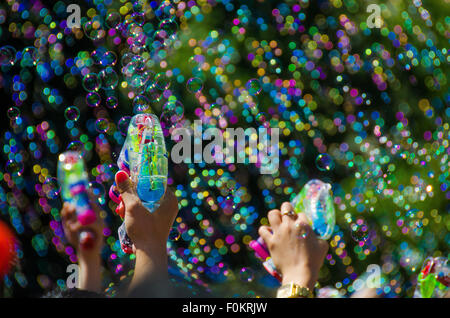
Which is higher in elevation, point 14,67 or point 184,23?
point 184,23

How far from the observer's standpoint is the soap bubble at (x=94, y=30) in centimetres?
302

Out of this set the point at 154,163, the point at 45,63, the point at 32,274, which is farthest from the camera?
the point at 45,63

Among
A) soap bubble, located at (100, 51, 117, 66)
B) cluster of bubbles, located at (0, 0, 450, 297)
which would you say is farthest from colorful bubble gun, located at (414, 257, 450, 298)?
soap bubble, located at (100, 51, 117, 66)

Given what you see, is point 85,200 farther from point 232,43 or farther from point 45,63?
A: point 232,43

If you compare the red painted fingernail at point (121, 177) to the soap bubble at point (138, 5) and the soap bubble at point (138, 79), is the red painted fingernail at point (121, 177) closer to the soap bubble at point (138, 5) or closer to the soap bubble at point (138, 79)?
the soap bubble at point (138, 79)

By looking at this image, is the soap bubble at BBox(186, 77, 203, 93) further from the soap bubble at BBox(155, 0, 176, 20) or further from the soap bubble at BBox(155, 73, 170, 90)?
the soap bubble at BBox(155, 0, 176, 20)

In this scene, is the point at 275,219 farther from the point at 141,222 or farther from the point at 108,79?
the point at 108,79

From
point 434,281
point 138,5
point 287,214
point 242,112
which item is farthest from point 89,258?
point 242,112

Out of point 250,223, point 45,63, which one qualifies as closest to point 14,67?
point 45,63

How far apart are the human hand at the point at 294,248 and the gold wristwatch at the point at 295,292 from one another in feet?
0.05

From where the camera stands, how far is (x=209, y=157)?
351cm

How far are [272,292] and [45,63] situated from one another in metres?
2.08

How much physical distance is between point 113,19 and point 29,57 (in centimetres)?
53

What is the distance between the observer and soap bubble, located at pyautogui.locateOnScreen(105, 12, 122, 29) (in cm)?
296
